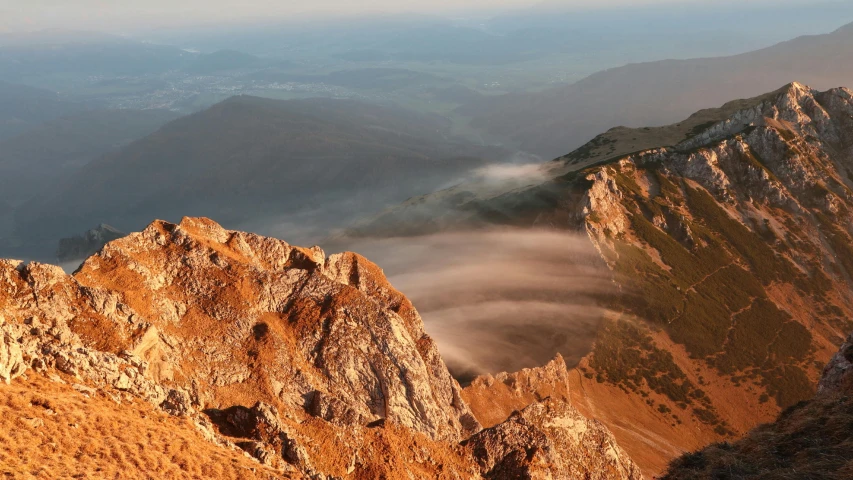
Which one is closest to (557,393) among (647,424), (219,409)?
(647,424)

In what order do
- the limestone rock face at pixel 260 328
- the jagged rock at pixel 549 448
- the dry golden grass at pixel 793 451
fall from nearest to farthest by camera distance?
the dry golden grass at pixel 793 451, the limestone rock face at pixel 260 328, the jagged rock at pixel 549 448

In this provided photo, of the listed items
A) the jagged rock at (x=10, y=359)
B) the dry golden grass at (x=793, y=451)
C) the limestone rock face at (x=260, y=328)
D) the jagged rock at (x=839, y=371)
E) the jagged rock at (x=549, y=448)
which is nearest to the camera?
the jagged rock at (x=10, y=359)

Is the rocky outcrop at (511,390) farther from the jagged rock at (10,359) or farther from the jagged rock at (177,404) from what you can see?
the jagged rock at (10,359)

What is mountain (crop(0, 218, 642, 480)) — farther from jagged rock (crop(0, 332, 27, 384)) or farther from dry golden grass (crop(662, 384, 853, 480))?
dry golden grass (crop(662, 384, 853, 480))

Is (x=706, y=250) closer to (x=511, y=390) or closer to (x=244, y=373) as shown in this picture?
(x=511, y=390)

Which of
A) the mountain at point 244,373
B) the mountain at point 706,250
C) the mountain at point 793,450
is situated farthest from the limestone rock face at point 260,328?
the mountain at point 706,250
